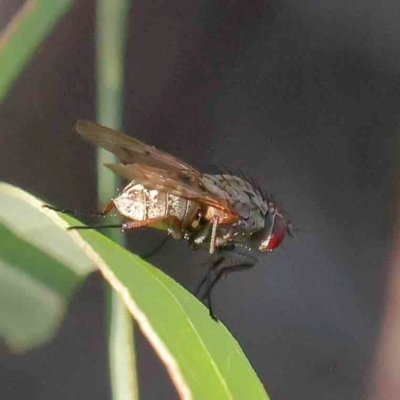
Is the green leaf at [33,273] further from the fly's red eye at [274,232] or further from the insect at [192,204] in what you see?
the fly's red eye at [274,232]

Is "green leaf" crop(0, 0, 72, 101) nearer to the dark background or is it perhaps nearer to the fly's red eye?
the dark background

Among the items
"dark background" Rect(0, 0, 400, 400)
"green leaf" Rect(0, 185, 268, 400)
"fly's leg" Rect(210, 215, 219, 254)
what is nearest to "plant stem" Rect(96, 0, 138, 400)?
"dark background" Rect(0, 0, 400, 400)

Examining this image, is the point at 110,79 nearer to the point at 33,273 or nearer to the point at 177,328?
the point at 33,273

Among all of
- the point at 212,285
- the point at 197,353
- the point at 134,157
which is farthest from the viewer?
the point at 212,285

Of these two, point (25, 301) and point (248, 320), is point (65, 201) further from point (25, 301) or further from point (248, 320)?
point (248, 320)

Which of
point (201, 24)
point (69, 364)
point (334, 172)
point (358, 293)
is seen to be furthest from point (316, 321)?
point (201, 24)

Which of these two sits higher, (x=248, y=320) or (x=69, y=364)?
(x=248, y=320)

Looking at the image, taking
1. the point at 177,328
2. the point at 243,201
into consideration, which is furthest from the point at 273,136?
the point at 177,328
